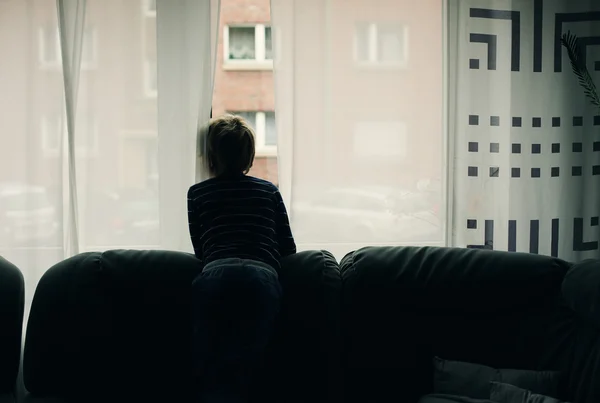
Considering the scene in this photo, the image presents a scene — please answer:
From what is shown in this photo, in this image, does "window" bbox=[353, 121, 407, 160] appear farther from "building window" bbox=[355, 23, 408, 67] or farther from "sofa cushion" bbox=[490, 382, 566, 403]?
"sofa cushion" bbox=[490, 382, 566, 403]

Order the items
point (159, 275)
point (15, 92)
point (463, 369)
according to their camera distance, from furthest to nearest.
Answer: point (15, 92)
point (159, 275)
point (463, 369)

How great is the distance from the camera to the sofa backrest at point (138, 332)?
1.94 meters

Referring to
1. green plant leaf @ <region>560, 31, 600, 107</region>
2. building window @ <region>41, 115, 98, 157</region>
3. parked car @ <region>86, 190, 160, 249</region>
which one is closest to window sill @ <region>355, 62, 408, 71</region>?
green plant leaf @ <region>560, 31, 600, 107</region>

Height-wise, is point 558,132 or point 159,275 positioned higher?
point 558,132

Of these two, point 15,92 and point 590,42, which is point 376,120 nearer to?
point 590,42

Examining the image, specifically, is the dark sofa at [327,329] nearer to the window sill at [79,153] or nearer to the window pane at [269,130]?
the window sill at [79,153]

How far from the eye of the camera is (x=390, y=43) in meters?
2.43

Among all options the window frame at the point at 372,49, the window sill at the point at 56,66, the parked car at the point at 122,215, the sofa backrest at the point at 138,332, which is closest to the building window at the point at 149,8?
the window sill at the point at 56,66

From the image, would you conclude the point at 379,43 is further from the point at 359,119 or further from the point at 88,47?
the point at 88,47

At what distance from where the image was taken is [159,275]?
6.66ft

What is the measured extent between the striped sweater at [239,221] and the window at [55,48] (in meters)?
0.70

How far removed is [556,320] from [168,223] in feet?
4.60

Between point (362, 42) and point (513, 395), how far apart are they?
54.0 inches

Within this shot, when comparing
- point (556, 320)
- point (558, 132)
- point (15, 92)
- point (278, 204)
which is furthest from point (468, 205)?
point (15, 92)
